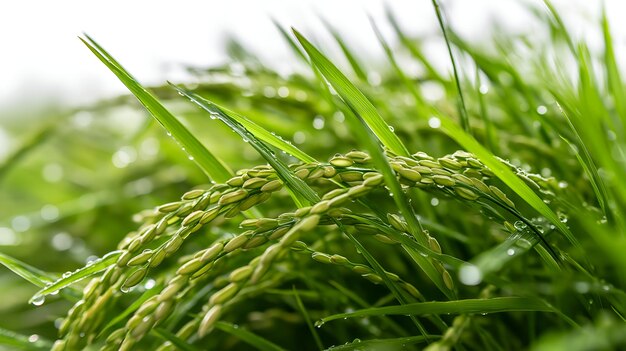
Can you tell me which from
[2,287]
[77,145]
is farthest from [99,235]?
Answer: [77,145]

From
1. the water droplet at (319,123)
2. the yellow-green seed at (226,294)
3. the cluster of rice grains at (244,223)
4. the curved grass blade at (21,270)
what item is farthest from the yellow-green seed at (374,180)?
the water droplet at (319,123)

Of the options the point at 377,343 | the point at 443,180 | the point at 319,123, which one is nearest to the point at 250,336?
the point at 377,343

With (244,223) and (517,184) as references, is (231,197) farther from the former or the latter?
(517,184)

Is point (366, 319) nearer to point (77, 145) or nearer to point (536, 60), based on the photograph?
point (536, 60)

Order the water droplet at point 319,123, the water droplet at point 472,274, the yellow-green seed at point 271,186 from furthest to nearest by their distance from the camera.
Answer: the water droplet at point 319,123 → the yellow-green seed at point 271,186 → the water droplet at point 472,274

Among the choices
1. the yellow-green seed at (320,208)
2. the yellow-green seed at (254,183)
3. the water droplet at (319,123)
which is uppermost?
the water droplet at (319,123)

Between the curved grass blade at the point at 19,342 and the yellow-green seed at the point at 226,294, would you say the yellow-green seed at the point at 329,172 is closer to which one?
the yellow-green seed at the point at 226,294
